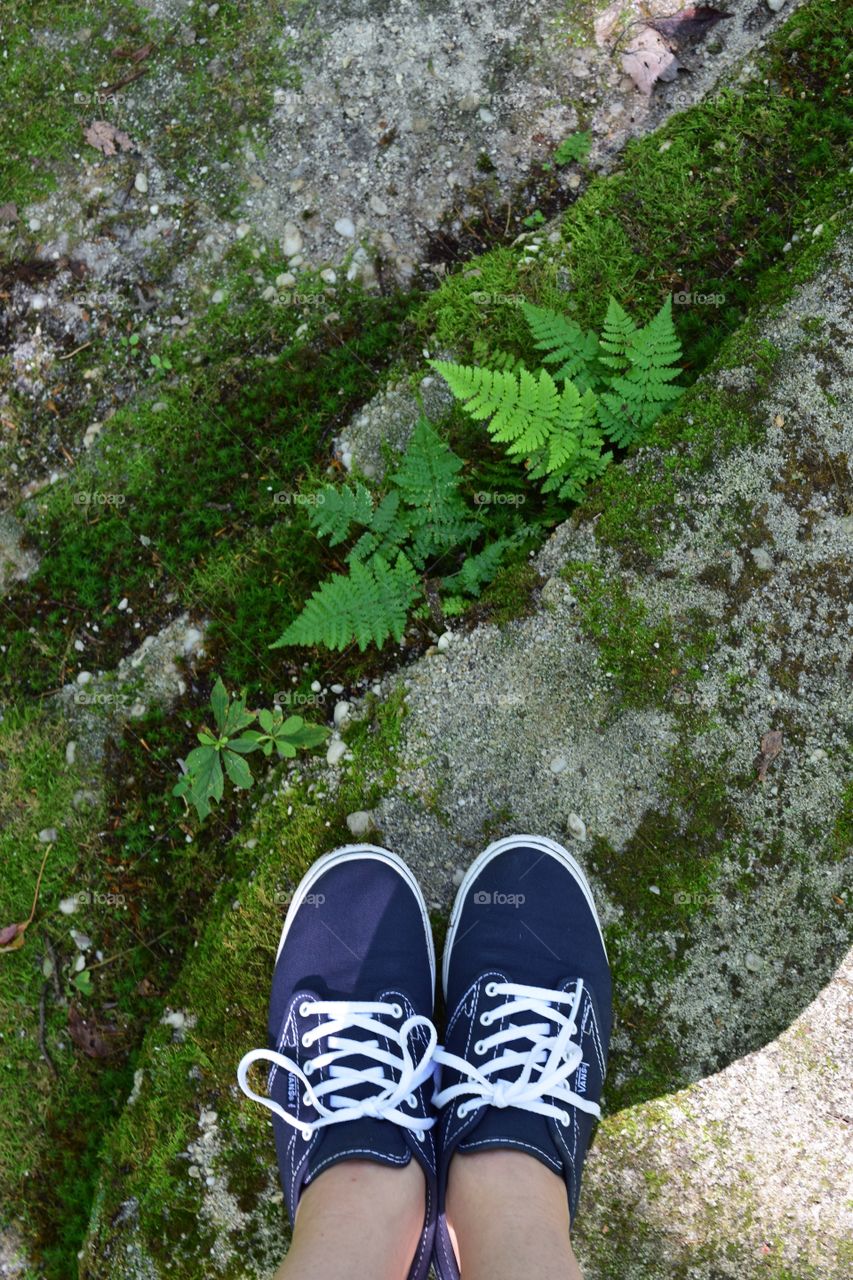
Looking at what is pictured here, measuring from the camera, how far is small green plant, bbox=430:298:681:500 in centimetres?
317

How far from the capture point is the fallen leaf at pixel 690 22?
3.81m

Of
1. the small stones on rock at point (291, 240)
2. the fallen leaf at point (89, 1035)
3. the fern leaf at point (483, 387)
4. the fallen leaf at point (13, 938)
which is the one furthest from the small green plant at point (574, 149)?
the fallen leaf at point (89, 1035)

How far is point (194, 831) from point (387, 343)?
2.58 metres

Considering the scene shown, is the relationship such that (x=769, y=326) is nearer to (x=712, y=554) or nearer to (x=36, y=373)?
(x=712, y=554)

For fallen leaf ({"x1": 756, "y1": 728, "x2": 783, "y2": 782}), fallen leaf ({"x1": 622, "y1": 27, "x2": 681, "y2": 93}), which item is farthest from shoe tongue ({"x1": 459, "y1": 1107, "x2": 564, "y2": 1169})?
fallen leaf ({"x1": 622, "y1": 27, "x2": 681, "y2": 93})

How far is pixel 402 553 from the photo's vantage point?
11.0 ft

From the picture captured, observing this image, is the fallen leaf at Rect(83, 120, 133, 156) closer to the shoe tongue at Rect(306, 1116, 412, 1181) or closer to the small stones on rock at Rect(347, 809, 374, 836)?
the small stones on rock at Rect(347, 809, 374, 836)

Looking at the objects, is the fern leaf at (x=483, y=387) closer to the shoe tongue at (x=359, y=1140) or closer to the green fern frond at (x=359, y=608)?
the green fern frond at (x=359, y=608)

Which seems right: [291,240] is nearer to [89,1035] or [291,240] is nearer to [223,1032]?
[223,1032]

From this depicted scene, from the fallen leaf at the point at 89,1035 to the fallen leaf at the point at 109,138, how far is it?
4.41 m

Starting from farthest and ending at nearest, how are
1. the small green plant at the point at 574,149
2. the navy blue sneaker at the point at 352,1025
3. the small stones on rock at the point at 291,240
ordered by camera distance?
the small stones on rock at the point at 291,240
the small green plant at the point at 574,149
the navy blue sneaker at the point at 352,1025

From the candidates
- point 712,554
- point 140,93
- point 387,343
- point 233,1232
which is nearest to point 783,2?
point 387,343

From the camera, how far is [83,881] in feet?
12.3

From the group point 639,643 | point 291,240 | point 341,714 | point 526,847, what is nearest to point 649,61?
point 291,240
